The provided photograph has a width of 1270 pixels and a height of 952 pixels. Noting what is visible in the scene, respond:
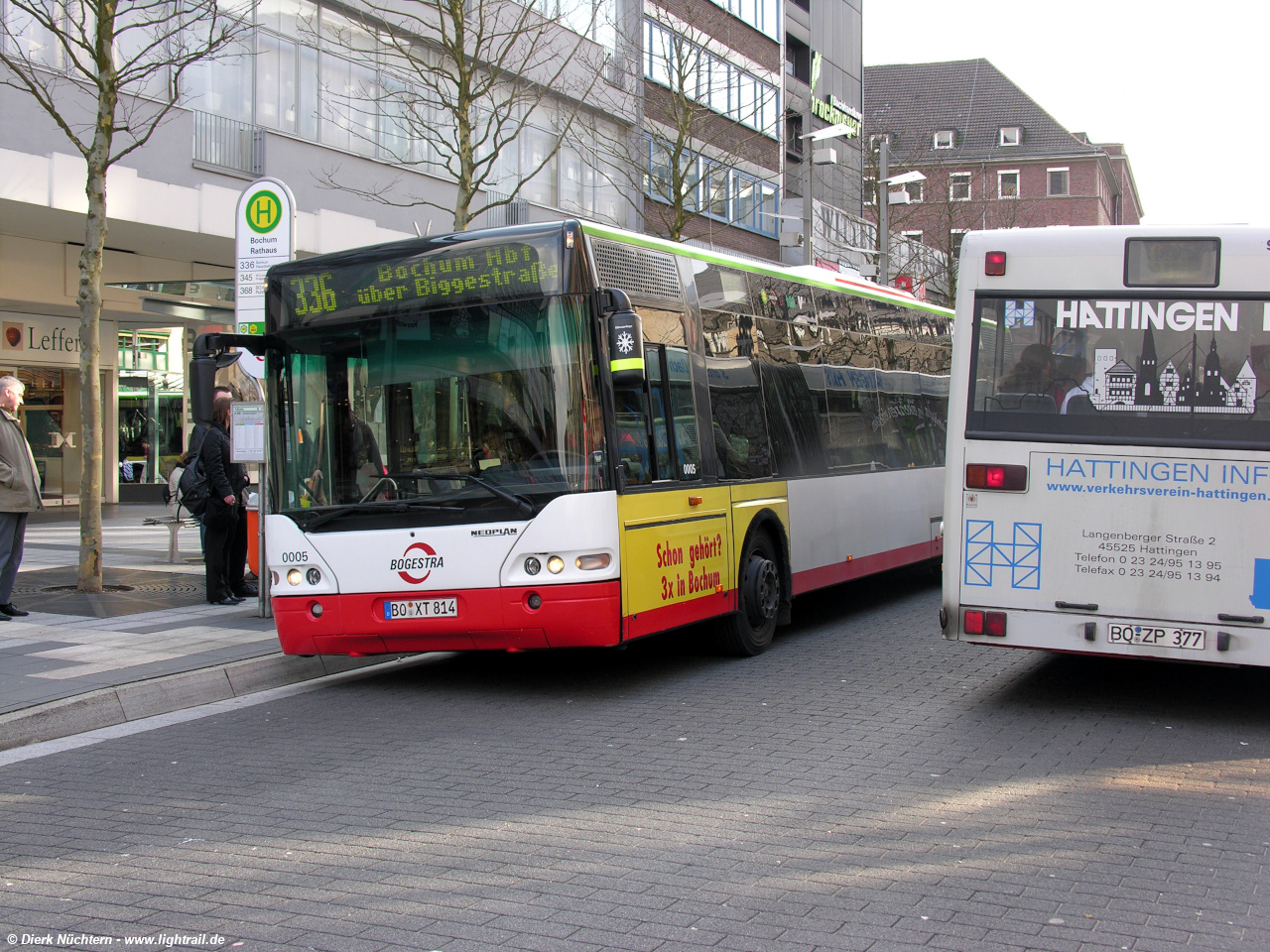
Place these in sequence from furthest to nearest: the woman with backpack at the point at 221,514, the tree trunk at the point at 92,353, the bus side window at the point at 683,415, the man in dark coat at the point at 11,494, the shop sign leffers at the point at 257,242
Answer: the tree trunk at the point at 92,353, the woman with backpack at the point at 221,514, the shop sign leffers at the point at 257,242, the man in dark coat at the point at 11,494, the bus side window at the point at 683,415

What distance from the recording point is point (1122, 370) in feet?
23.8

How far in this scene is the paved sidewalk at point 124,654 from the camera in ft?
24.3

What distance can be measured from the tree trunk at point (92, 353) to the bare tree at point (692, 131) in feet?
38.0

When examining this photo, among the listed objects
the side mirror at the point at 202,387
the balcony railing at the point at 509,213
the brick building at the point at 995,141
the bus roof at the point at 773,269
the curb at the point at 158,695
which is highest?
the brick building at the point at 995,141

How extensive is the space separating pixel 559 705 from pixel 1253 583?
3936mm

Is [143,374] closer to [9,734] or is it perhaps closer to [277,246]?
[277,246]

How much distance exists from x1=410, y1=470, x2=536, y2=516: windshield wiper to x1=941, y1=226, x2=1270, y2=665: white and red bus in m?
2.46

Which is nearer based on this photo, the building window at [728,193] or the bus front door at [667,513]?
the bus front door at [667,513]

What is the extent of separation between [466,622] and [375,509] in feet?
3.03

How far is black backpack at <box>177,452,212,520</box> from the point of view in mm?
11586

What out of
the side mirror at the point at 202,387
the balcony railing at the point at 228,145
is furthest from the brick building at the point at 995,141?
the side mirror at the point at 202,387

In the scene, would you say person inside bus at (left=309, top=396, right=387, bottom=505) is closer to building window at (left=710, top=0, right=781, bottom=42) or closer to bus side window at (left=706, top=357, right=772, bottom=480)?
bus side window at (left=706, top=357, right=772, bottom=480)

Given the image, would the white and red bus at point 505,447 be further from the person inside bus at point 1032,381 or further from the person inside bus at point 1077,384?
the person inside bus at point 1077,384

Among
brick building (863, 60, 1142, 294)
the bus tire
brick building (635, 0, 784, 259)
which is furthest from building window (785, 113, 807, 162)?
brick building (863, 60, 1142, 294)
